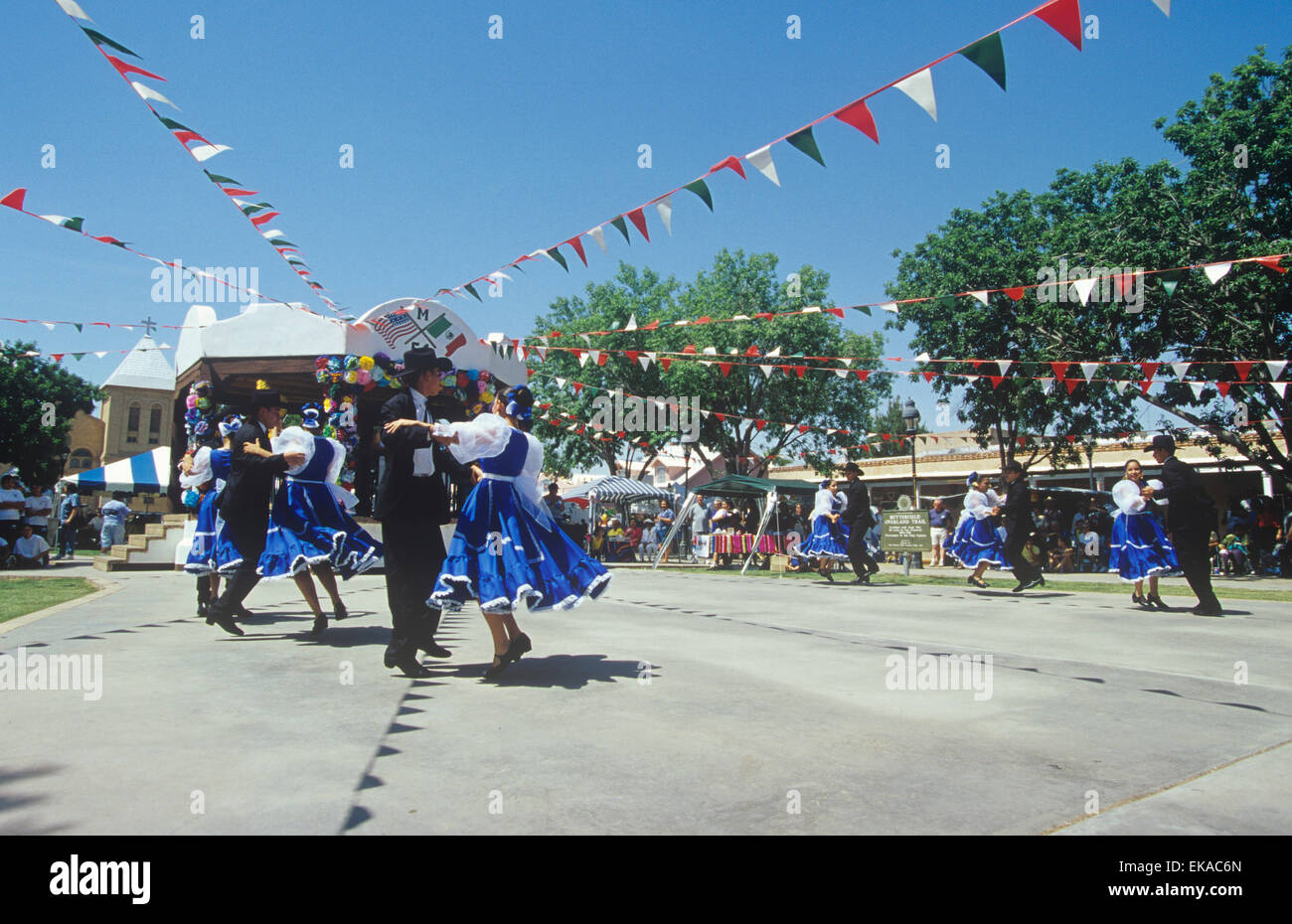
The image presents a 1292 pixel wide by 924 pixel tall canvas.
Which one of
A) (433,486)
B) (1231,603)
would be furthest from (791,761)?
(1231,603)

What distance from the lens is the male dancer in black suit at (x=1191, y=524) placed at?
9.61m

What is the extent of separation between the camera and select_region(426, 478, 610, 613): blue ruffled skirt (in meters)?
5.15

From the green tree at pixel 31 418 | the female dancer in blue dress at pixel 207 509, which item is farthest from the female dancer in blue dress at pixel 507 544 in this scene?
the green tree at pixel 31 418

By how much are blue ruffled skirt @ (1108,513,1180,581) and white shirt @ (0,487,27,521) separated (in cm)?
1960

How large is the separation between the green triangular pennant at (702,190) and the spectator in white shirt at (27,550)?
16187 mm

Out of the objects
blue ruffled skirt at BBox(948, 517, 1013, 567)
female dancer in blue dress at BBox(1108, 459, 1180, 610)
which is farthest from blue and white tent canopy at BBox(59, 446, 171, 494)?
female dancer in blue dress at BBox(1108, 459, 1180, 610)

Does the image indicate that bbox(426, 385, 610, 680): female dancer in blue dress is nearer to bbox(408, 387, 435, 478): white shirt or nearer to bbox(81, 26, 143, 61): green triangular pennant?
bbox(408, 387, 435, 478): white shirt

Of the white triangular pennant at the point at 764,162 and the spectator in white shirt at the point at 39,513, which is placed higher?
the white triangular pennant at the point at 764,162

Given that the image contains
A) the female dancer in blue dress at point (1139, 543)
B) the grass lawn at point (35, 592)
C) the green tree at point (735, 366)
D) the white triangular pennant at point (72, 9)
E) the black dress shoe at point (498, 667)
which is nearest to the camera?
the black dress shoe at point (498, 667)

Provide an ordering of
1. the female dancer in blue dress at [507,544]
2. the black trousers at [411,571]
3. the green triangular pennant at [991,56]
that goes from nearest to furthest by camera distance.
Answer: the female dancer in blue dress at [507,544] → the black trousers at [411,571] → the green triangular pennant at [991,56]

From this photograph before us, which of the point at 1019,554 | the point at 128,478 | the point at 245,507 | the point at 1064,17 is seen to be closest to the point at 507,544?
the point at 245,507

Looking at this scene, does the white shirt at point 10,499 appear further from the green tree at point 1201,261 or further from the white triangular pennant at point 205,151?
the green tree at point 1201,261

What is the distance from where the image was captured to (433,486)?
5602 mm
